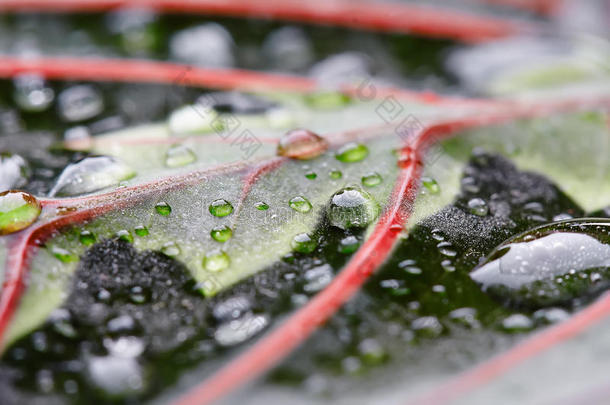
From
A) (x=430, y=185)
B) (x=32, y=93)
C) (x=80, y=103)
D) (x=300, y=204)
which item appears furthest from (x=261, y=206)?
(x=32, y=93)

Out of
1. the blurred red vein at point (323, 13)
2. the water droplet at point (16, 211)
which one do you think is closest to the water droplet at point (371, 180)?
the water droplet at point (16, 211)

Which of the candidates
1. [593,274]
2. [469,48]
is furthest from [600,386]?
[469,48]

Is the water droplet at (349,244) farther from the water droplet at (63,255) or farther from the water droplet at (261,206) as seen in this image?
the water droplet at (63,255)

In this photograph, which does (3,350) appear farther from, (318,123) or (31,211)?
(318,123)

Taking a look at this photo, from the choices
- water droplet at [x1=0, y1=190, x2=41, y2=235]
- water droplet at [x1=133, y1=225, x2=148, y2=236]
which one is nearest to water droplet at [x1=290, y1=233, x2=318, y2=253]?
water droplet at [x1=133, y1=225, x2=148, y2=236]

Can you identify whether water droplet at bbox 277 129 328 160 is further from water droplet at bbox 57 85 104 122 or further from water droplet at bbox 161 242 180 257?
water droplet at bbox 57 85 104 122

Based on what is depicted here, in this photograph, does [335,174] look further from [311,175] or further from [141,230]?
[141,230]
